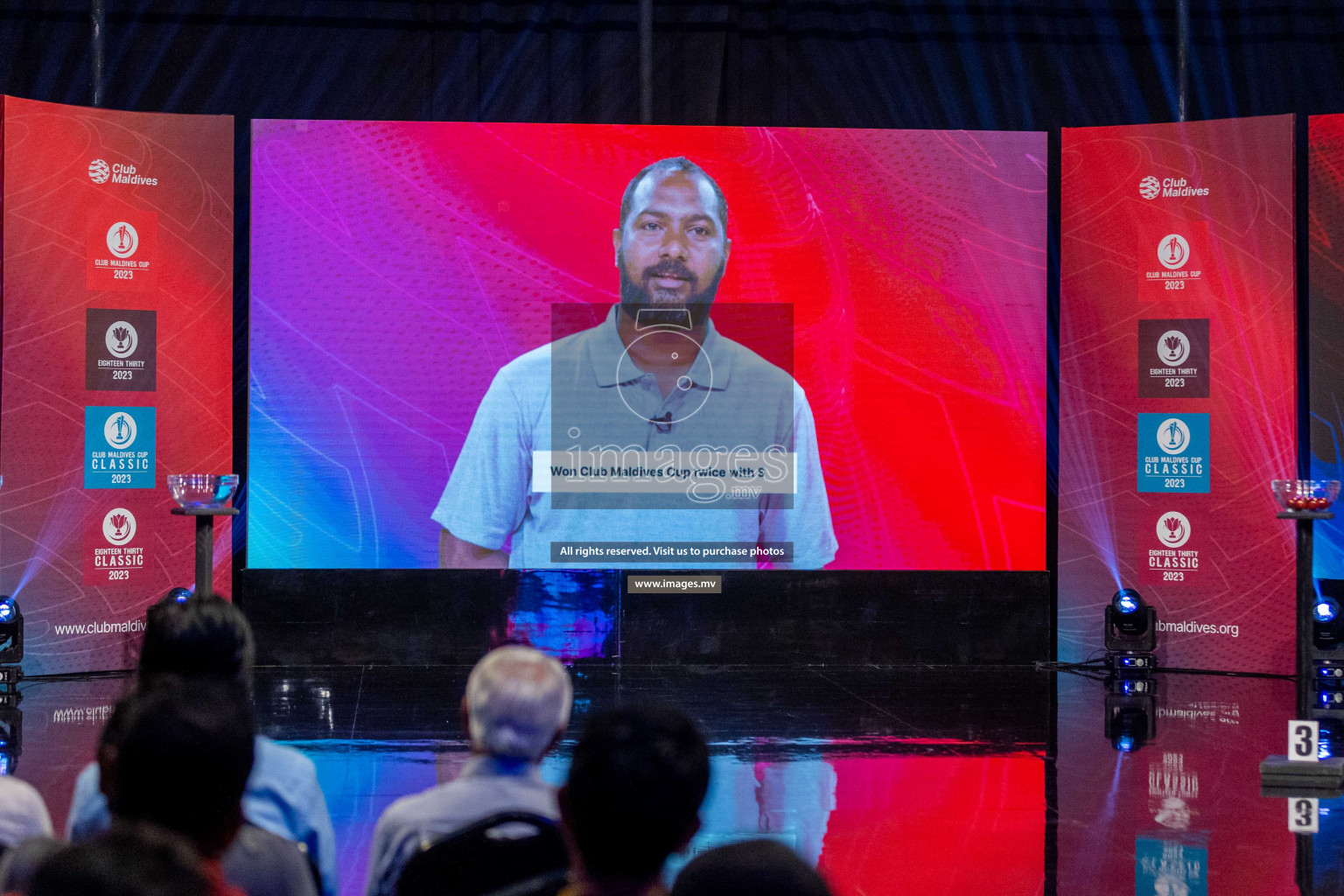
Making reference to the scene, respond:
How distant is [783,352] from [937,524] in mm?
1308

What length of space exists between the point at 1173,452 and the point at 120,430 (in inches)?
224

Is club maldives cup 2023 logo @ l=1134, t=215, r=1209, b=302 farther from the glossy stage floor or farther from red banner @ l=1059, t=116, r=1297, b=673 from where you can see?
the glossy stage floor

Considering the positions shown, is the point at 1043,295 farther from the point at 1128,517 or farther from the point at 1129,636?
the point at 1129,636

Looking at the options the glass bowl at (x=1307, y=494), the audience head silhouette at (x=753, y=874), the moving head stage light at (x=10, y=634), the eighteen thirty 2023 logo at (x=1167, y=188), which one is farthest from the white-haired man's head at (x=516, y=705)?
the eighteen thirty 2023 logo at (x=1167, y=188)

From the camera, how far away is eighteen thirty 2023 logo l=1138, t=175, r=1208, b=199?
290 inches

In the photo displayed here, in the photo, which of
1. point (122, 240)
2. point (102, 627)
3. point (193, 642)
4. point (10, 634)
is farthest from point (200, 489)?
point (122, 240)

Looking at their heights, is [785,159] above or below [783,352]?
above

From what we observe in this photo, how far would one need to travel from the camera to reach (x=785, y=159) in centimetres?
746

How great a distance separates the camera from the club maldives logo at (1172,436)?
24.1 feet

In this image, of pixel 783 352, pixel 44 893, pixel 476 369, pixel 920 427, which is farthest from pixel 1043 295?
pixel 44 893

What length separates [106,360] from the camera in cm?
696

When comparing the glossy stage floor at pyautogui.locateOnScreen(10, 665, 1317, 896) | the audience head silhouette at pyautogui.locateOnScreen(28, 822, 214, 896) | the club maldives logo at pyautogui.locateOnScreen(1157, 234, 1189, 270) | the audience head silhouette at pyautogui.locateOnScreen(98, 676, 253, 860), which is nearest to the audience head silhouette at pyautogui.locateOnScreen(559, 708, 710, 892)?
the audience head silhouette at pyautogui.locateOnScreen(98, 676, 253, 860)

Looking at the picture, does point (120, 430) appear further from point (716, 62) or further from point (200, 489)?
point (716, 62)

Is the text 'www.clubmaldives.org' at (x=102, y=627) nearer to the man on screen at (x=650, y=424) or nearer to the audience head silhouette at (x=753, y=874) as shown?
the man on screen at (x=650, y=424)
